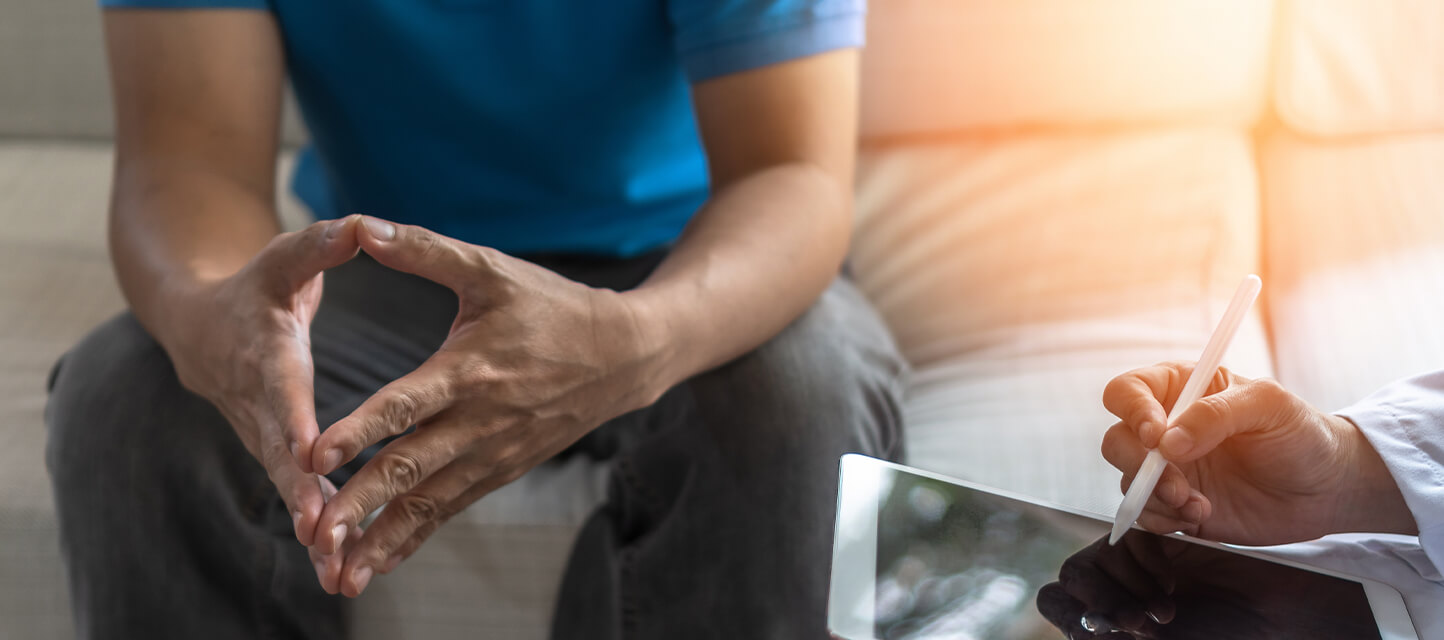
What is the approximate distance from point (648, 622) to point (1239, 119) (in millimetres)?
639

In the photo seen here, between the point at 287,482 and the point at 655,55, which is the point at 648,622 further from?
the point at 655,55

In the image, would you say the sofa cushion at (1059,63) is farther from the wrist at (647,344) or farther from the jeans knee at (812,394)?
the wrist at (647,344)

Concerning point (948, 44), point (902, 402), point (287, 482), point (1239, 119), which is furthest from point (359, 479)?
point (1239, 119)

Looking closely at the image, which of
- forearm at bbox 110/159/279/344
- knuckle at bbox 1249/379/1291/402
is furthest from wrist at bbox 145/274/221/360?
knuckle at bbox 1249/379/1291/402

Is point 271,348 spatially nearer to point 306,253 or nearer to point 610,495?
point 306,253

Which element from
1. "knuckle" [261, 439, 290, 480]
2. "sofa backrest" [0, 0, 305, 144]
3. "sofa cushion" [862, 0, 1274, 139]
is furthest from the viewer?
"sofa backrest" [0, 0, 305, 144]

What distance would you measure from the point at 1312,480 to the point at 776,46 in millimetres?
406

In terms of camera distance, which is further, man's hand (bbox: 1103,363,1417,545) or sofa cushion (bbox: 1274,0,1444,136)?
sofa cushion (bbox: 1274,0,1444,136)

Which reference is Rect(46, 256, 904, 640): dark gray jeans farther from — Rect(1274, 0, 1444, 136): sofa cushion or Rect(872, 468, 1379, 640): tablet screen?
Rect(1274, 0, 1444, 136): sofa cushion

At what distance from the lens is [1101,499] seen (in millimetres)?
442

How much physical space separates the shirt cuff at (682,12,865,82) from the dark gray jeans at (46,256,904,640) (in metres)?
0.18

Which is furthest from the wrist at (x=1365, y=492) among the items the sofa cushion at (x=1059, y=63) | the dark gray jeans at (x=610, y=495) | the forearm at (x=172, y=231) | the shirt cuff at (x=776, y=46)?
the forearm at (x=172, y=231)

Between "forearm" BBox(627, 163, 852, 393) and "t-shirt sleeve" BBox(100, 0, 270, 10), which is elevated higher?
"t-shirt sleeve" BBox(100, 0, 270, 10)

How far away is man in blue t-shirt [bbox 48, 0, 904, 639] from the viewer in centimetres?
51
